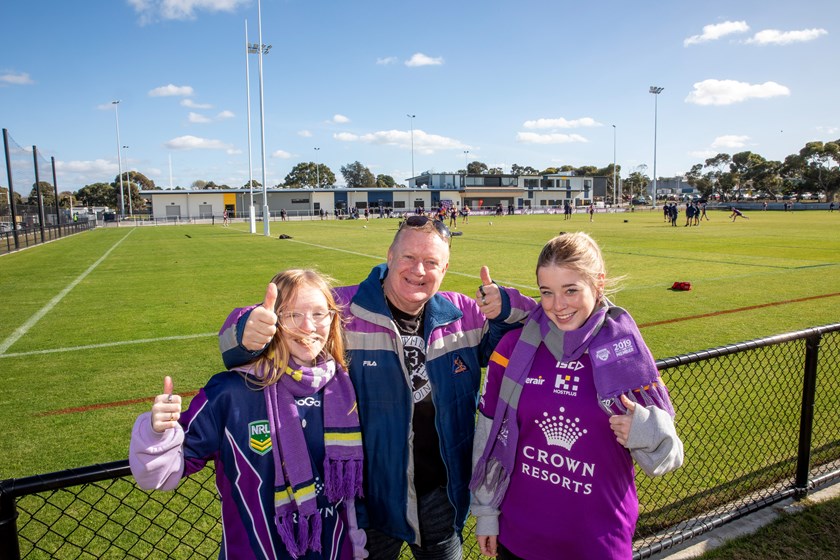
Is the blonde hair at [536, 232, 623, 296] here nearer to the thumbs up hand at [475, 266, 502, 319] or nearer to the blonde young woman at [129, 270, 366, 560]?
the thumbs up hand at [475, 266, 502, 319]

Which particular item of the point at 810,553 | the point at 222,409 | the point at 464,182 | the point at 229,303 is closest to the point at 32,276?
the point at 229,303

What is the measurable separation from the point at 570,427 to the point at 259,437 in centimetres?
110

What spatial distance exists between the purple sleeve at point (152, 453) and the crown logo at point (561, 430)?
4.10ft

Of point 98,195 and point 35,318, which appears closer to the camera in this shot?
point 35,318

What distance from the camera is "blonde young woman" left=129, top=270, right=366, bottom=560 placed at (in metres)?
1.80

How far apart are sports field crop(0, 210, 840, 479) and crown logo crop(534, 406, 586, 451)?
2.73 metres

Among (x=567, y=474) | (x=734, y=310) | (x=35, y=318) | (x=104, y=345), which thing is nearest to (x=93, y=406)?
(x=104, y=345)

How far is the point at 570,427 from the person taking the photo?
197cm

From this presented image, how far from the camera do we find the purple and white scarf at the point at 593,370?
1.89 m

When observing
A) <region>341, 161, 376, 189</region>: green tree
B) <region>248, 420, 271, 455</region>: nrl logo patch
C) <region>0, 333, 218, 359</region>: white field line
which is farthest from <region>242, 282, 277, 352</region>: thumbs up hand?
<region>341, 161, 376, 189</region>: green tree

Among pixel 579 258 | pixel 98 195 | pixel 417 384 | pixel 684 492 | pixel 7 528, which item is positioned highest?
pixel 98 195

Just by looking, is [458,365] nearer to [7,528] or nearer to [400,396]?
[400,396]

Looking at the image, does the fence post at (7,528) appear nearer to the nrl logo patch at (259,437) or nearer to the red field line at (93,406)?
the nrl logo patch at (259,437)

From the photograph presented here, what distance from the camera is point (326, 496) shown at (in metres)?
1.94
